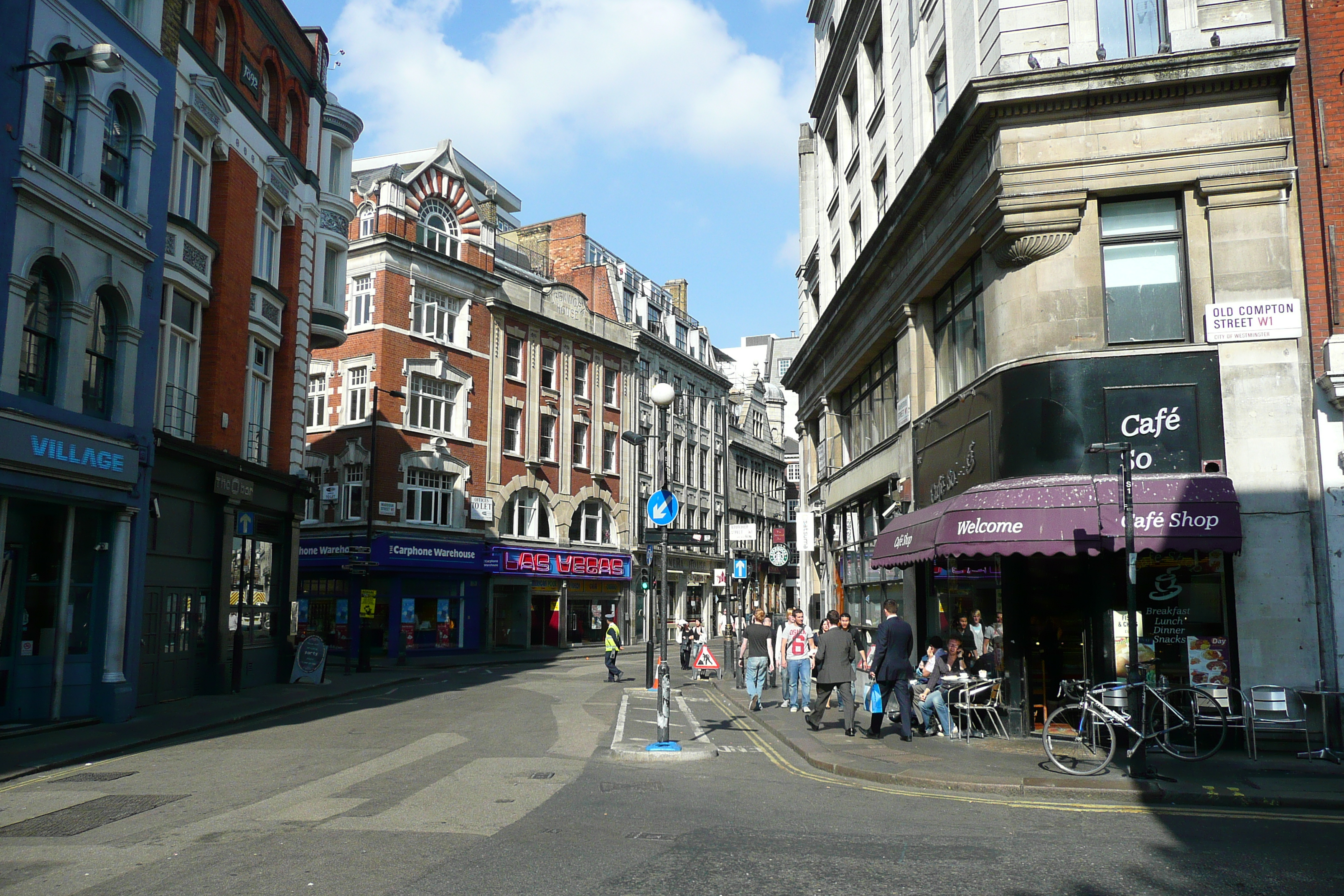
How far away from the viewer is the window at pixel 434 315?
41562 millimetres

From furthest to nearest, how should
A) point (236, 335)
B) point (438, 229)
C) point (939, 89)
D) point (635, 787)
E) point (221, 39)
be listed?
point (438, 229) → point (236, 335) → point (221, 39) → point (939, 89) → point (635, 787)

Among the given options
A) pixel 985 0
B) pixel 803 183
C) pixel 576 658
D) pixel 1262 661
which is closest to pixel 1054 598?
pixel 1262 661

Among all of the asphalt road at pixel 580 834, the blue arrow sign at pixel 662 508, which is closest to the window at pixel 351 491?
the asphalt road at pixel 580 834

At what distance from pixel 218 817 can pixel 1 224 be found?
1006 cm

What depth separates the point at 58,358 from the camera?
52.1 feet

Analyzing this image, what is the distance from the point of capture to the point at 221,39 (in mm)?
21953

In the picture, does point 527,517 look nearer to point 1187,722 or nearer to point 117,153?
point 117,153

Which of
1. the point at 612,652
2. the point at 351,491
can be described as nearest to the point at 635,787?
the point at 612,652

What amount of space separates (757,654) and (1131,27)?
40.4 feet

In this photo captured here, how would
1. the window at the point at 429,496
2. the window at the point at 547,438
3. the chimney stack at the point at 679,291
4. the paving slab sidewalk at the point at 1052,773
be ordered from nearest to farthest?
the paving slab sidewalk at the point at 1052,773 → the window at the point at 429,496 → the window at the point at 547,438 → the chimney stack at the point at 679,291

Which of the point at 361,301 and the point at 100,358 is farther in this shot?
the point at 361,301

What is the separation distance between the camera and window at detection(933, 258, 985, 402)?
16531 mm

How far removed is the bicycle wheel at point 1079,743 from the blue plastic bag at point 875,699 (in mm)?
2223

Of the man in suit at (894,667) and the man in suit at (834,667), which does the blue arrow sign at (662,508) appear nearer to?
the man in suit at (834,667)
